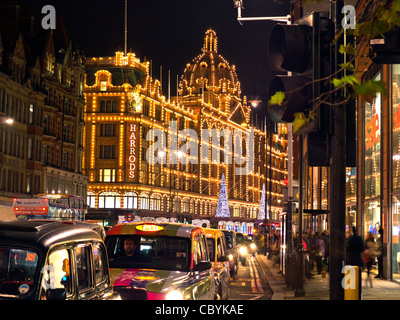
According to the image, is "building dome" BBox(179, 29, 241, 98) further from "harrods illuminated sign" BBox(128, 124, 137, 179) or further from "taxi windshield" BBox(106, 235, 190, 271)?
"taxi windshield" BBox(106, 235, 190, 271)

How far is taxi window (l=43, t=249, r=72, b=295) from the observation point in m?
6.58

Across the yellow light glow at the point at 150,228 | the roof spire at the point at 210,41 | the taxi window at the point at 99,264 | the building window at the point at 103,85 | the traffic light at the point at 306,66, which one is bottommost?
the taxi window at the point at 99,264

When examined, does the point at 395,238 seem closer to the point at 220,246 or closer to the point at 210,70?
the point at 220,246

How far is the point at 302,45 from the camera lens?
5.84 meters

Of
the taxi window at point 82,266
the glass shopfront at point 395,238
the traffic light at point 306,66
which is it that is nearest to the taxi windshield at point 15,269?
the taxi window at point 82,266

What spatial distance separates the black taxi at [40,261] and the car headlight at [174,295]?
11.8 ft

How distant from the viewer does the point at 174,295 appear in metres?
11.0

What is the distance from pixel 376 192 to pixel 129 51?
268ft

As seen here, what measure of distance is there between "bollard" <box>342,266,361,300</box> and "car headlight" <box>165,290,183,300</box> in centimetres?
518

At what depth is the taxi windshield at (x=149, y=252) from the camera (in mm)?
12312

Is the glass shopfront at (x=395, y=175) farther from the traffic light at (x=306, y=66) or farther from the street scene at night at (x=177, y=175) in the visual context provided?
the traffic light at (x=306, y=66)

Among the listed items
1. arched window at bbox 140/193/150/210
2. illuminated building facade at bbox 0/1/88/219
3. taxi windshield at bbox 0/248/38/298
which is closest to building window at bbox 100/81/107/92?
arched window at bbox 140/193/150/210

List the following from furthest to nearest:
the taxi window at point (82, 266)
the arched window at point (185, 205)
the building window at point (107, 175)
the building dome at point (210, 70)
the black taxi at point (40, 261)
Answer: the building dome at point (210, 70) < the arched window at point (185, 205) < the building window at point (107, 175) < the taxi window at point (82, 266) < the black taxi at point (40, 261)

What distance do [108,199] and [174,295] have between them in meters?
92.5
